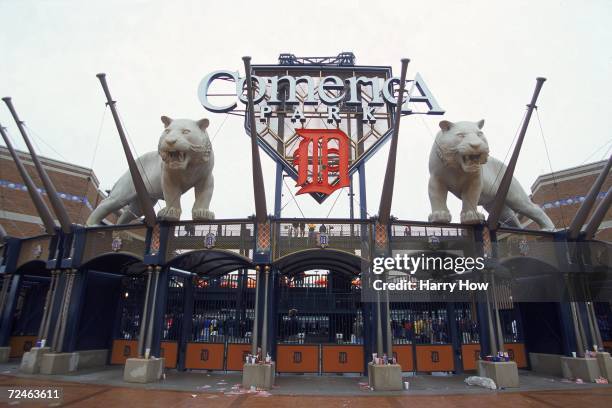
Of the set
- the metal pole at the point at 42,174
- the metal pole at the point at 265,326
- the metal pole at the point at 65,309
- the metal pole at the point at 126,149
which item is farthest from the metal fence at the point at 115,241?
the metal pole at the point at 265,326

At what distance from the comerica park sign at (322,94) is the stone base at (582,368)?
1262cm

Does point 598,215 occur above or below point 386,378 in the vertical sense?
above

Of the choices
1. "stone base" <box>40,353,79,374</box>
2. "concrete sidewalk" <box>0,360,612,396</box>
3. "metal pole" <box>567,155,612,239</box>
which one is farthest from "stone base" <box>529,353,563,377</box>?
"stone base" <box>40,353,79,374</box>

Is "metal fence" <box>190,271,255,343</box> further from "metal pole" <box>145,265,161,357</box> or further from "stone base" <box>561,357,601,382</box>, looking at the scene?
"stone base" <box>561,357,601,382</box>

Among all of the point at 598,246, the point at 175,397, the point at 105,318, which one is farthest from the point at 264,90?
the point at 598,246

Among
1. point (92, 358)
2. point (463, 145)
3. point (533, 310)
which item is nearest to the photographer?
point (463, 145)

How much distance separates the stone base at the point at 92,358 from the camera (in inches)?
563

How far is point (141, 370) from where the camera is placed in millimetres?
11586

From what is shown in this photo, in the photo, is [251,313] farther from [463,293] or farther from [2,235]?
[2,235]

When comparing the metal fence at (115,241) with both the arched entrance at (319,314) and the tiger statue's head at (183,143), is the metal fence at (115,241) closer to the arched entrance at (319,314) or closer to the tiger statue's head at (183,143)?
the tiger statue's head at (183,143)

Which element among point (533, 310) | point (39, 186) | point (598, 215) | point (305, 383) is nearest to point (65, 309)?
A: point (305, 383)

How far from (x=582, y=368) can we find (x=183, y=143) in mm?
15765

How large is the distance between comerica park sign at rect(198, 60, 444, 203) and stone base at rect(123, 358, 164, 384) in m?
9.45

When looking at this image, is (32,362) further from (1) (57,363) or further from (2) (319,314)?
(2) (319,314)
